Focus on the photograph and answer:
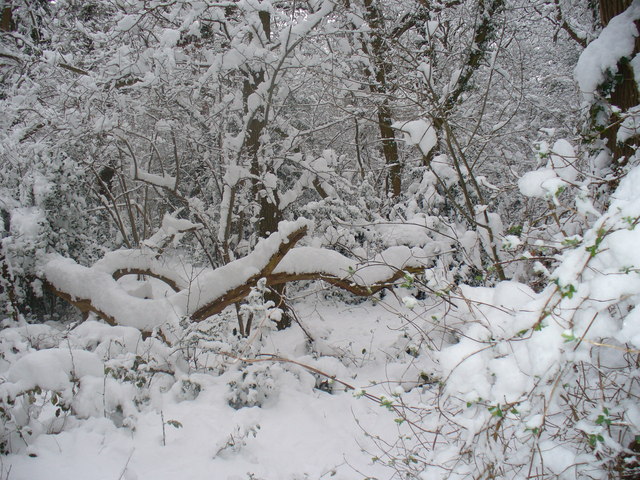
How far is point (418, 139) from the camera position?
11.5 feet

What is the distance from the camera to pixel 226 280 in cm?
479

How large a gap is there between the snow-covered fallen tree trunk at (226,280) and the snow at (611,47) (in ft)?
7.37

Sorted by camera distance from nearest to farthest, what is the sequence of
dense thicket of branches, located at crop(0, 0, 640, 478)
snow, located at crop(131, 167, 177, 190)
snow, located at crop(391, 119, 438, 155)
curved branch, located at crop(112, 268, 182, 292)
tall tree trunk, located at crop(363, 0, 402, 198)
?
dense thicket of branches, located at crop(0, 0, 640, 478)
snow, located at crop(391, 119, 438, 155)
curved branch, located at crop(112, 268, 182, 292)
snow, located at crop(131, 167, 177, 190)
tall tree trunk, located at crop(363, 0, 402, 198)

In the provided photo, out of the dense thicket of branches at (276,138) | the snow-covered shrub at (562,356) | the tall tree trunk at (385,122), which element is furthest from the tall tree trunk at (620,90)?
the tall tree trunk at (385,122)

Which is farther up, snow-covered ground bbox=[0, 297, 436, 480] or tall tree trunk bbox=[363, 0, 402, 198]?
tall tree trunk bbox=[363, 0, 402, 198]

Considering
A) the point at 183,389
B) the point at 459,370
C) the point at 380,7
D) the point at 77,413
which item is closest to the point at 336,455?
the point at 183,389

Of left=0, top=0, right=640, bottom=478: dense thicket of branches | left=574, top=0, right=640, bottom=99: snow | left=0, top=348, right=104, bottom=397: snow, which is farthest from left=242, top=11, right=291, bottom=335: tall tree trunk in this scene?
left=574, top=0, right=640, bottom=99: snow

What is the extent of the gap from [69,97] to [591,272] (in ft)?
20.8

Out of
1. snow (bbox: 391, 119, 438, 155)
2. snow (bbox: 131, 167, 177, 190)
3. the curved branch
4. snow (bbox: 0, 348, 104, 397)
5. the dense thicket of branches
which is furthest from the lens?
snow (bbox: 131, 167, 177, 190)

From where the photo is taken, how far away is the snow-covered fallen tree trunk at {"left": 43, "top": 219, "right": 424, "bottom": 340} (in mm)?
4680

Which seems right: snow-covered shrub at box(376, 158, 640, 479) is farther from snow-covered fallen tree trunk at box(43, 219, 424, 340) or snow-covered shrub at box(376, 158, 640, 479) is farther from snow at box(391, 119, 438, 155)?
snow-covered fallen tree trunk at box(43, 219, 424, 340)

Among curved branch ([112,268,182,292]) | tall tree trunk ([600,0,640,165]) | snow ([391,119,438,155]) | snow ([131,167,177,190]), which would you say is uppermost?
tall tree trunk ([600,0,640,165])

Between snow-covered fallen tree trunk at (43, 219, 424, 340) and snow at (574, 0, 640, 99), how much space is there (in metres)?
2.25

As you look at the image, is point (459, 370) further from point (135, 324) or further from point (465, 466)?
point (135, 324)
